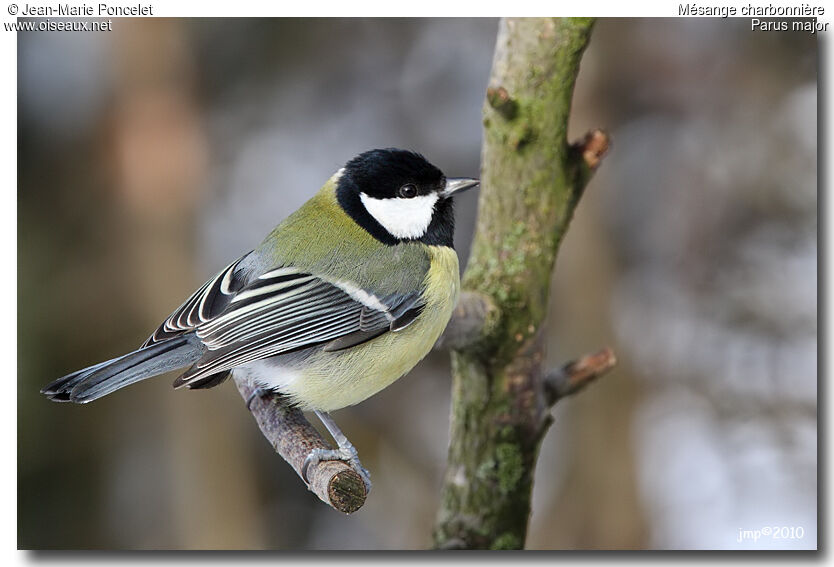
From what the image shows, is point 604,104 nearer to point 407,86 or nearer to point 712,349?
point 407,86

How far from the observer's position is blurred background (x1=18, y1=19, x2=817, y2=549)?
1785 mm

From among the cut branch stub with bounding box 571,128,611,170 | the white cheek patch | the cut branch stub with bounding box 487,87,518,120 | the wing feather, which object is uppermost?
the cut branch stub with bounding box 487,87,518,120

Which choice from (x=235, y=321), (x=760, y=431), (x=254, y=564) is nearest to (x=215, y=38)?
(x=235, y=321)

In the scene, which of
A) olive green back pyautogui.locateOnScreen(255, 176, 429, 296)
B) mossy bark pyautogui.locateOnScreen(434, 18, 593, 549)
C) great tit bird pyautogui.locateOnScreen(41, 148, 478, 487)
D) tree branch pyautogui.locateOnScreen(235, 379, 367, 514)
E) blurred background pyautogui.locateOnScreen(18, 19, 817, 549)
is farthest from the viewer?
blurred background pyautogui.locateOnScreen(18, 19, 817, 549)

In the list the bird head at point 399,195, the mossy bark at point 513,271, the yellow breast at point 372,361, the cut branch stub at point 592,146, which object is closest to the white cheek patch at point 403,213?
the bird head at point 399,195

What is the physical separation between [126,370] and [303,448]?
0.33m

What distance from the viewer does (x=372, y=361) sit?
57.2 inches

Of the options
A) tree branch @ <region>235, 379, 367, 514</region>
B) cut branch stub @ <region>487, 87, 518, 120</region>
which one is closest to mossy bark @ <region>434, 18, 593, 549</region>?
cut branch stub @ <region>487, 87, 518, 120</region>

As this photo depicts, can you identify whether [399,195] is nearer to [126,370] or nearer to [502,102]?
[502,102]

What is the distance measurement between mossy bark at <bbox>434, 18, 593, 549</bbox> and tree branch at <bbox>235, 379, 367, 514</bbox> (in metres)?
0.41

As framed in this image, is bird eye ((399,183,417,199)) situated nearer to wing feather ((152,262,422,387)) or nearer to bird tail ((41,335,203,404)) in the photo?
wing feather ((152,262,422,387))

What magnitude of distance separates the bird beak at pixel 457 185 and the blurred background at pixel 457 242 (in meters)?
0.45

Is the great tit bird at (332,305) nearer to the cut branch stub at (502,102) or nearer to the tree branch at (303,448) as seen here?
the tree branch at (303,448)

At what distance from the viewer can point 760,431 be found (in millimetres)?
1839
